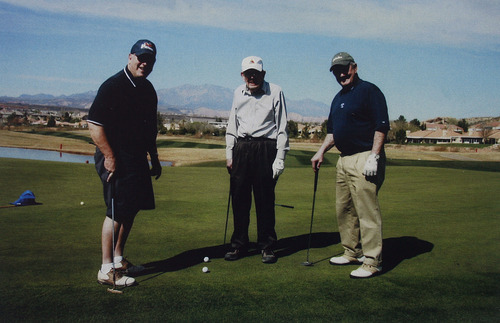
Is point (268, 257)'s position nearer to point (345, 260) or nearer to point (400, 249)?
point (345, 260)

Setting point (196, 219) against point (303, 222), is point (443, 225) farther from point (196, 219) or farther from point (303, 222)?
point (196, 219)

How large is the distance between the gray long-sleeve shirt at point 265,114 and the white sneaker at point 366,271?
156 cm

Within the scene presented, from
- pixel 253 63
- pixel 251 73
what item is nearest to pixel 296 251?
pixel 251 73

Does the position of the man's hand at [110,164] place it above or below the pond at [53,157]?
above

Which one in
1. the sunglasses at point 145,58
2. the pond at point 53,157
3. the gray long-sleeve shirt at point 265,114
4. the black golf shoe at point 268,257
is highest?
the sunglasses at point 145,58

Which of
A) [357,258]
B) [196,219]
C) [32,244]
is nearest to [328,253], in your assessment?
[357,258]

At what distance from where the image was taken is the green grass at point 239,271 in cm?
349

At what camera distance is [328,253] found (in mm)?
5711

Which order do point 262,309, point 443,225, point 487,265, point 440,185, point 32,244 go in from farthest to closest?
point 440,185 → point 443,225 → point 32,244 → point 487,265 → point 262,309

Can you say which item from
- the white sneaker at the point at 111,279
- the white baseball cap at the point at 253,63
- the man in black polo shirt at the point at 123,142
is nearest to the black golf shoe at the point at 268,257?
the man in black polo shirt at the point at 123,142

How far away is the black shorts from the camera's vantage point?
4.45 meters

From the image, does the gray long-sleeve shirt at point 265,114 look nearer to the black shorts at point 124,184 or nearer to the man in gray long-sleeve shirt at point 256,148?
the man in gray long-sleeve shirt at point 256,148

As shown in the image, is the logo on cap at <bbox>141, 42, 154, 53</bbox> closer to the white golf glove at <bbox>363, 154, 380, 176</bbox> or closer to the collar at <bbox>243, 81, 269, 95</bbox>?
the collar at <bbox>243, 81, 269, 95</bbox>

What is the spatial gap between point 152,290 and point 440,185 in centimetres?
1313
